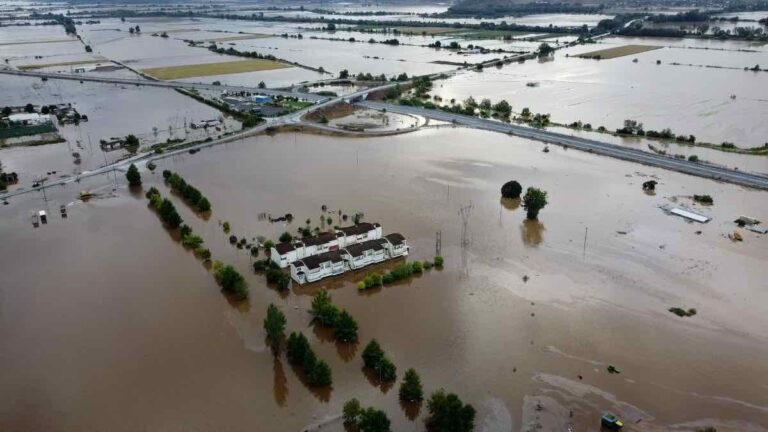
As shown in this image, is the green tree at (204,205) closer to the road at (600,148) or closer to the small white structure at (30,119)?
the road at (600,148)

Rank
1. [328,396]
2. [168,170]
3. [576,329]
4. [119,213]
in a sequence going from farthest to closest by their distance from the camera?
[168,170] → [119,213] → [576,329] → [328,396]

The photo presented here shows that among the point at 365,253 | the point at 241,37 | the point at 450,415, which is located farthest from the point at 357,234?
the point at 241,37

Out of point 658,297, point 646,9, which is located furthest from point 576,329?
point 646,9

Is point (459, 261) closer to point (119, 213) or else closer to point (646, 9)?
point (119, 213)

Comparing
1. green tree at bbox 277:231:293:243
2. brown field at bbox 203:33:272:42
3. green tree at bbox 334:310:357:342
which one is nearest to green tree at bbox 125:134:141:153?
green tree at bbox 277:231:293:243

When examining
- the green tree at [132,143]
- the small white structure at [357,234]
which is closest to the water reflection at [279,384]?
the small white structure at [357,234]

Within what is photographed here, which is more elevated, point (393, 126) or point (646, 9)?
point (646, 9)
